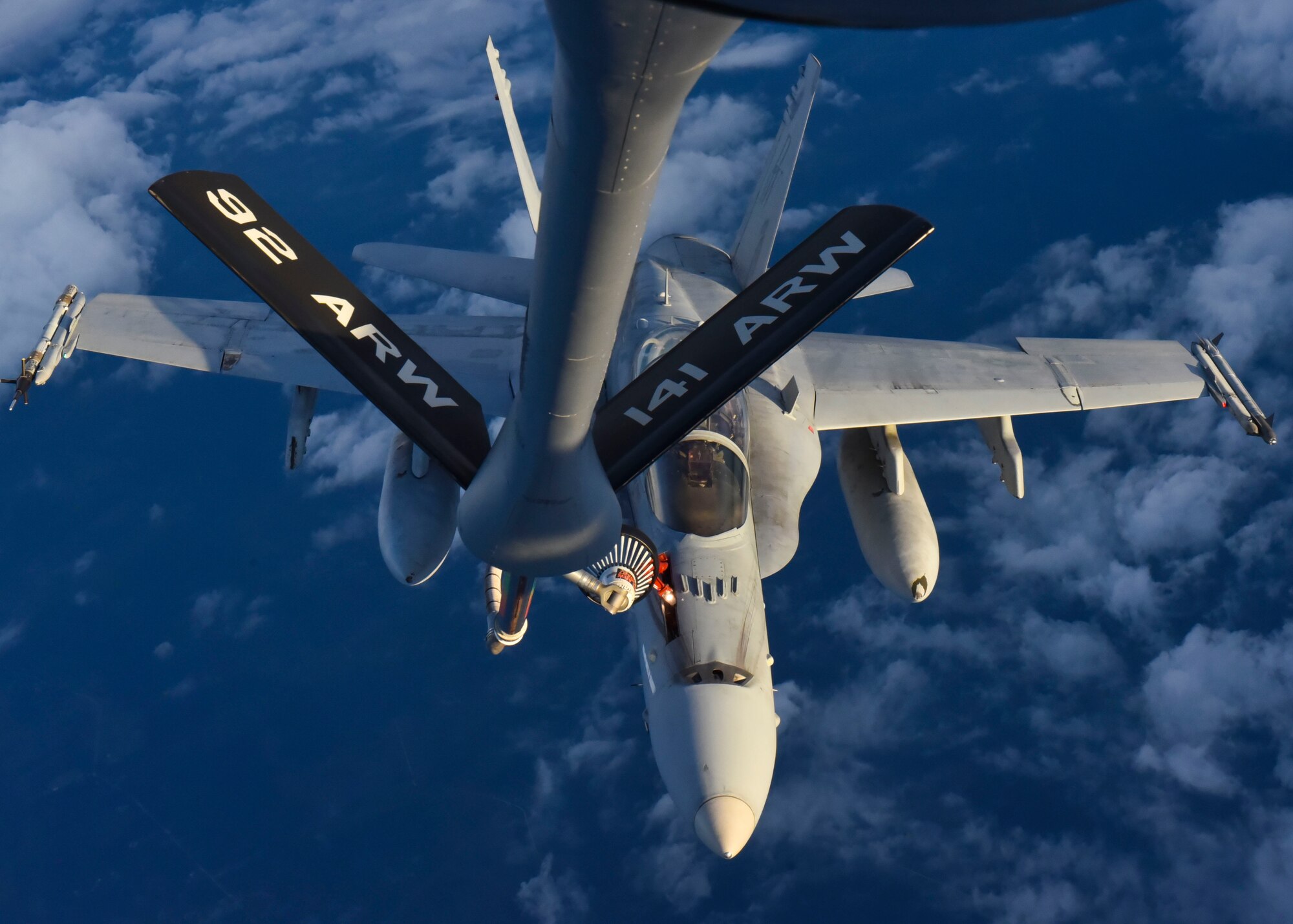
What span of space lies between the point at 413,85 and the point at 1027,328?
191 ft

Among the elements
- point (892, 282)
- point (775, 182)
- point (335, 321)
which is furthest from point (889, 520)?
point (335, 321)

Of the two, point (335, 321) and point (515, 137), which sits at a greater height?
point (335, 321)

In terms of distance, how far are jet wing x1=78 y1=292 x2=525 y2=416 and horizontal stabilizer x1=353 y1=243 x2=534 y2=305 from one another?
975mm

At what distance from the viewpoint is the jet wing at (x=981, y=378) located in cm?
2042

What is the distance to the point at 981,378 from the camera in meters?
21.3

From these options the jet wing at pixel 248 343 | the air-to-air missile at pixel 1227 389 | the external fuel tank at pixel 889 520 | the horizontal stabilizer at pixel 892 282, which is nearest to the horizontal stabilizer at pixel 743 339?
the jet wing at pixel 248 343

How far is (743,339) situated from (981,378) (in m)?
14.8

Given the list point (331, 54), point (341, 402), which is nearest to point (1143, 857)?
point (341, 402)

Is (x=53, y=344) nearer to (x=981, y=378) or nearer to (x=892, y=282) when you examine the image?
(x=892, y=282)

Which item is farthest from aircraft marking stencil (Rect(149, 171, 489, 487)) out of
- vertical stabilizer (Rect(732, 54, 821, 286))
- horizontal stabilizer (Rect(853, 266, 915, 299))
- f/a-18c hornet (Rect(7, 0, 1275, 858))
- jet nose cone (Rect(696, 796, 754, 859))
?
horizontal stabilizer (Rect(853, 266, 915, 299))

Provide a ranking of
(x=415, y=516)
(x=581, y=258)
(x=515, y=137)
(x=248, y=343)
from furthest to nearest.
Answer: (x=515, y=137), (x=248, y=343), (x=415, y=516), (x=581, y=258)

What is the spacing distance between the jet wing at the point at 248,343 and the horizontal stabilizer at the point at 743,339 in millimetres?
11265

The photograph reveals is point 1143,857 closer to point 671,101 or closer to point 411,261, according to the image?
point 411,261

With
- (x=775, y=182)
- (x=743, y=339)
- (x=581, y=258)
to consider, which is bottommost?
(x=775, y=182)
